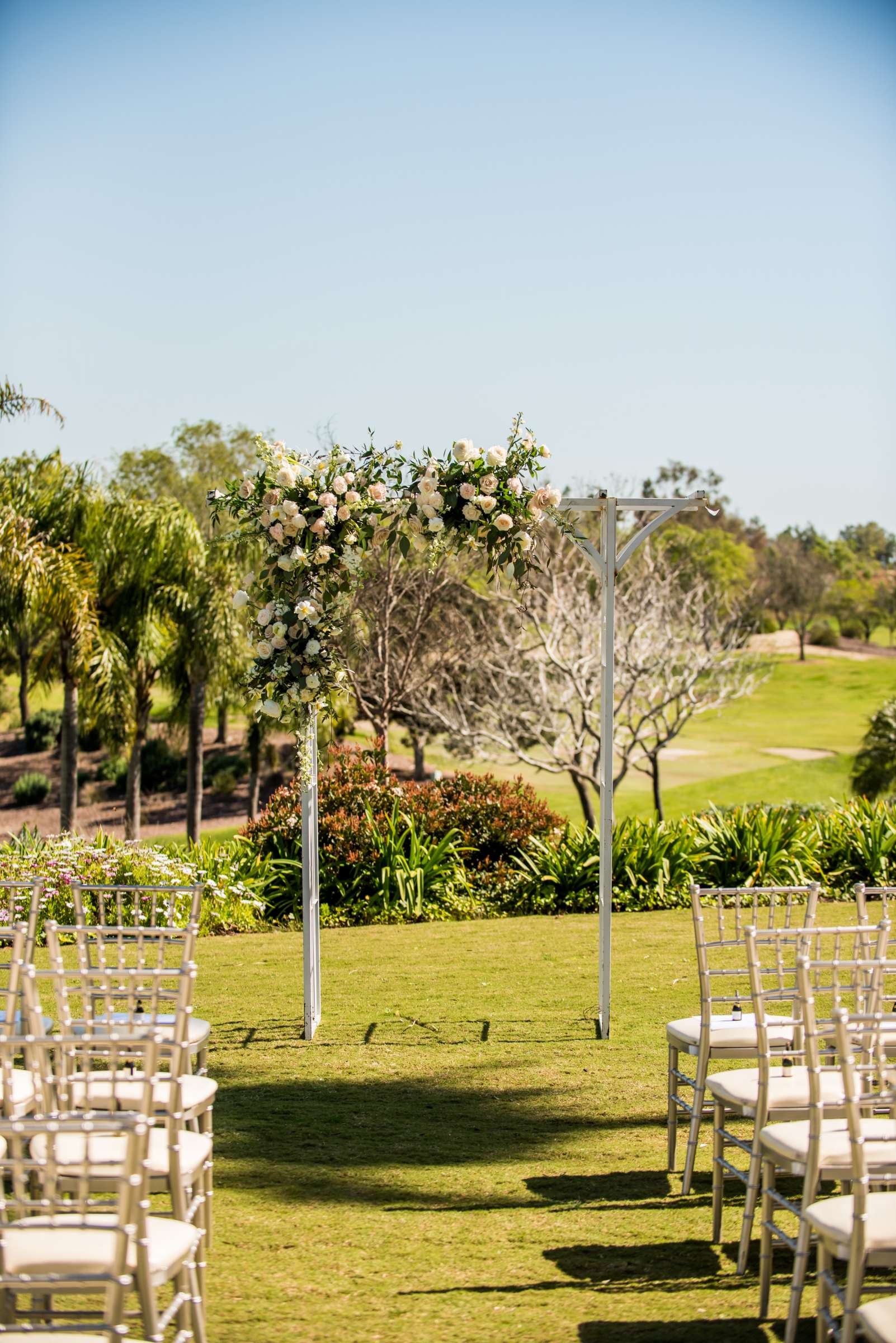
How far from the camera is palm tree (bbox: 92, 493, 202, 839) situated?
16078 mm

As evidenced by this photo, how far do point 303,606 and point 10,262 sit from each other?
23.2 metres

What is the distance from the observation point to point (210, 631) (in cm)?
1734

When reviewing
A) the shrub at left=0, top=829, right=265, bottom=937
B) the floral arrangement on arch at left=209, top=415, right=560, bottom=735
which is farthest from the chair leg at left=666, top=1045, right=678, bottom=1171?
the shrub at left=0, top=829, right=265, bottom=937

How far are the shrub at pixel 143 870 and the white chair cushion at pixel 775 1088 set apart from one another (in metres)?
5.64

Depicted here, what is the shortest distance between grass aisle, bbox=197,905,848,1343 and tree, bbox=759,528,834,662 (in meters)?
50.7

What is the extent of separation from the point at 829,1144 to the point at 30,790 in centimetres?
3214

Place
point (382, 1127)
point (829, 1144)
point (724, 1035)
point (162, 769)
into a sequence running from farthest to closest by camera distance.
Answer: point (162, 769) → point (382, 1127) → point (724, 1035) → point (829, 1144)

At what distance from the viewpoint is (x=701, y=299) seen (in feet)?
71.5

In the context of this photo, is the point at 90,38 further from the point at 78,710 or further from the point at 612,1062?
the point at 78,710

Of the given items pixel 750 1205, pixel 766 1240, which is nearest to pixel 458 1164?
pixel 750 1205

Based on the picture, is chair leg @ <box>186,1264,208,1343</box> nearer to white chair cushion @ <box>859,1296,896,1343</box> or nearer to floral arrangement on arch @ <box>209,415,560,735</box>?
white chair cushion @ <box>859,1296,896,1343</box>

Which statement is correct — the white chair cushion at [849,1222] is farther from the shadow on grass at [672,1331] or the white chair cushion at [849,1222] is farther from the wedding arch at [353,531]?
the wedding arch at [353,531]

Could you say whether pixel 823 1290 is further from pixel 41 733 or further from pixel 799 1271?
pixel 41 733

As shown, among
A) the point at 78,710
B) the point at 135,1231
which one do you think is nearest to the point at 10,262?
the point at 78,710
